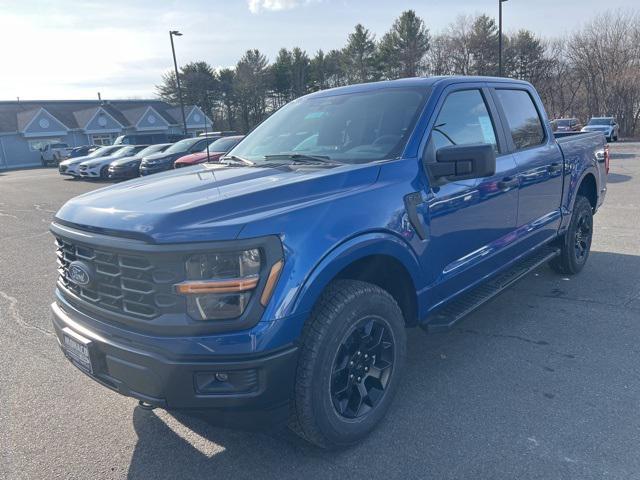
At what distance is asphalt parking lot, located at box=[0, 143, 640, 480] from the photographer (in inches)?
101

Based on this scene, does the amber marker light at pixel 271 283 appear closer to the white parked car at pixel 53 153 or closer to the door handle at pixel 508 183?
the door handle at pixel 508 183

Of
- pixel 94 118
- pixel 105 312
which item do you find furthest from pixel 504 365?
pixel 94 118

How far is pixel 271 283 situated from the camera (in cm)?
216

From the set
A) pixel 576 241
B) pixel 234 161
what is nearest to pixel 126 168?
pixel 234 161

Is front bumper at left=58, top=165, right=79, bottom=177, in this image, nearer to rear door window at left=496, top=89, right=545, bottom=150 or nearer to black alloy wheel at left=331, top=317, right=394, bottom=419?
rear door window at left=496, top=89, right=545, bottom=150

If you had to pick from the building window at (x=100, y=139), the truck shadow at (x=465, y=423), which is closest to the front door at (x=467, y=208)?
the truck shadow at (x=465, y=423)

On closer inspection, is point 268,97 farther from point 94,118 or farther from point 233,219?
point 233,219

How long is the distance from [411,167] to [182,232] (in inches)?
57.7

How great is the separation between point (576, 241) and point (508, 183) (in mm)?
2103

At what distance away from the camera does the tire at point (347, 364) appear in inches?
92.7

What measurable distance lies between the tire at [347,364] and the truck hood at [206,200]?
1.74 ft

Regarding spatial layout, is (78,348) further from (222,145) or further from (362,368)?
(222,145)

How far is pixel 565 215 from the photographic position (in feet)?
16.0

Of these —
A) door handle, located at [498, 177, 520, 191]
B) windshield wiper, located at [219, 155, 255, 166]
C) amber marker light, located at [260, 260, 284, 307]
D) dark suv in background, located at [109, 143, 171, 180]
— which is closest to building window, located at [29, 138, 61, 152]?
dark suv in background, located at [109, 143, 171, 180]
